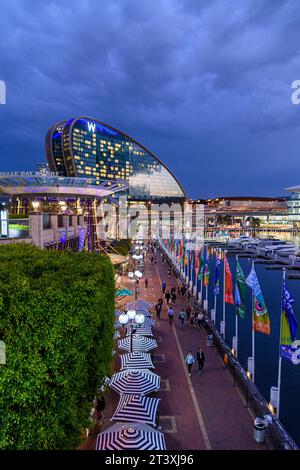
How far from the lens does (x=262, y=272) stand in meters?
50.1

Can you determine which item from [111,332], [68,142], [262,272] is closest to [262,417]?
[111,332]

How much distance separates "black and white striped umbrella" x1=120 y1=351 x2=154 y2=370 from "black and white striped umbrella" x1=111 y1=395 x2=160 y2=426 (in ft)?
7.41

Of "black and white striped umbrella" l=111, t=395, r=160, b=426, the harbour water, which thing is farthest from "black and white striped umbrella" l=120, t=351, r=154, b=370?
the harbour water

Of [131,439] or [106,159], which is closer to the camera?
[131,439]

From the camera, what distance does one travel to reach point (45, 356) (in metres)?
5.62

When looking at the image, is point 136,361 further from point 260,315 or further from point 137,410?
point 260,315

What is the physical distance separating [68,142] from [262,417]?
131542mm

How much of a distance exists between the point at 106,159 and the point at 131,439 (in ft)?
500

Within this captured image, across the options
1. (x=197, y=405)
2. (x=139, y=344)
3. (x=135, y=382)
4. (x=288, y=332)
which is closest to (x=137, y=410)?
(x=135, y=382)

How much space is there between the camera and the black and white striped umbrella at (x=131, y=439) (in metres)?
7.96

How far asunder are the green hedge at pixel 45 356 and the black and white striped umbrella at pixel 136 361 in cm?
611

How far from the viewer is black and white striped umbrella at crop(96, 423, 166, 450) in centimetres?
796

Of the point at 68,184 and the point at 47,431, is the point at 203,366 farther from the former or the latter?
the point at 68,184

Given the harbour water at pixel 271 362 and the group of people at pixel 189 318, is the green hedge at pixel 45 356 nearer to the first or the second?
the harbour water at pixel 271 362
